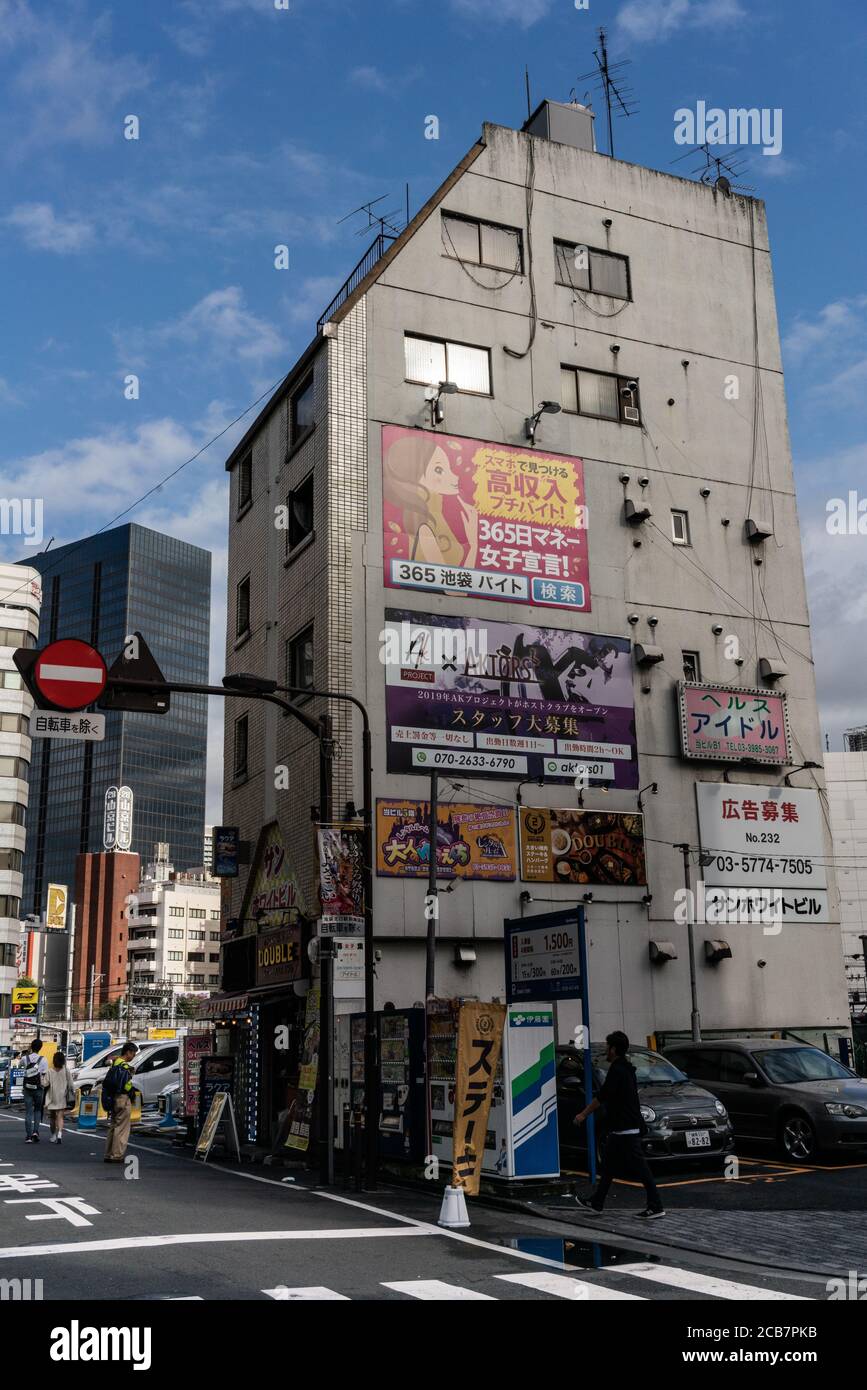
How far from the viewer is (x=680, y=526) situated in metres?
32.2

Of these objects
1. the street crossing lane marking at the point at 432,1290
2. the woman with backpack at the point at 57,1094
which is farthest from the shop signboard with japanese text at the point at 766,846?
the street crossing lane marking at the point at 432,1290

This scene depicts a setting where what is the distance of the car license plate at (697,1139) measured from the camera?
17.6 meters

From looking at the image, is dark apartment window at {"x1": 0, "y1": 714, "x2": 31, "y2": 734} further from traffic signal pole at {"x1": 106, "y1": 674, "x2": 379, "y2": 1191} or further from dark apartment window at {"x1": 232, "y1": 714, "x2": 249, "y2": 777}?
traffic signal pole at {"x1": 106, "y1": 674, "x2": 379, "y2": 1191}

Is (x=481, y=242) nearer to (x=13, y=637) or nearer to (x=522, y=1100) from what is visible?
(x=522, y=1100)

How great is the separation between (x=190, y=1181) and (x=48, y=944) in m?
102

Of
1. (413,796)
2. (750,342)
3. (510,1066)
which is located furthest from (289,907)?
(750,342)

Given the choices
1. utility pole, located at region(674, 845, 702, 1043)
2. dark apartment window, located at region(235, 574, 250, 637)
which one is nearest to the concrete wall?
utility pole, located at region(674, 845, 702, 1043)

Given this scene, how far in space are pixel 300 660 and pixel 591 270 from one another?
43.6 ft

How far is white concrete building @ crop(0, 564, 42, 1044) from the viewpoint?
75031mm

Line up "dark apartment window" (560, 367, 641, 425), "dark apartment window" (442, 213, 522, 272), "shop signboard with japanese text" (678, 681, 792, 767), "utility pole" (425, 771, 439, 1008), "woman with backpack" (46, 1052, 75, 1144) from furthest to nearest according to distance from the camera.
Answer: "dark apartment window" (560, 367, 641, 425), "dark apartment window" (442, 213, 522, 272), "shop signboard with japanese text" (678, 681, 792, 767), "woman with backpack" (46, 1052, 75, 1144), "utility pole" (425, 771, 439, 1008)

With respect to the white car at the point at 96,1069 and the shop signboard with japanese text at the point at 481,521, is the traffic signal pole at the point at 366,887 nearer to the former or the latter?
the shop signboard with japanese text at the point at 481,521

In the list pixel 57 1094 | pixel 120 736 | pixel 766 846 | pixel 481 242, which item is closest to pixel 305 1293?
pixel 57 1094

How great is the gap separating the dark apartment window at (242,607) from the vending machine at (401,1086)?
625 inches

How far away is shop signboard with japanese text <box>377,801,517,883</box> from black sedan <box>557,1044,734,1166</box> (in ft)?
23.3
